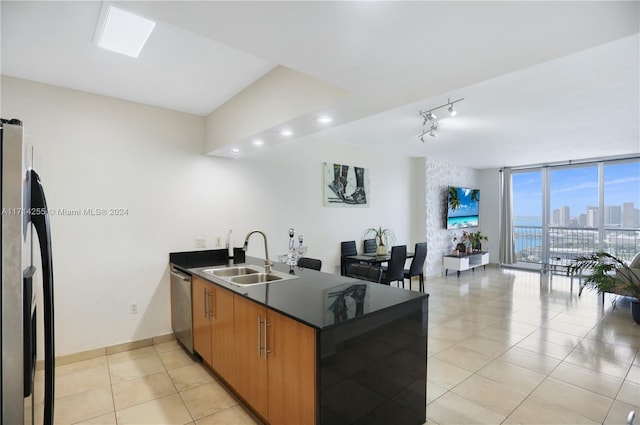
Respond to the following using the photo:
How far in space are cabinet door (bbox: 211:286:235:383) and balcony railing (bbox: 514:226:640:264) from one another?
26.8ft

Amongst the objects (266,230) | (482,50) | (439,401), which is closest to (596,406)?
(439,401)

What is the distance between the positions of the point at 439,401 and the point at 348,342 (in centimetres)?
132

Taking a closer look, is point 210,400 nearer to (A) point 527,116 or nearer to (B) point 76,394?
(B) point 76,394

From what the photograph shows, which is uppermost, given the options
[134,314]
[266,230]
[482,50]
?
[482,50]

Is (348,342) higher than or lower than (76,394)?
higher

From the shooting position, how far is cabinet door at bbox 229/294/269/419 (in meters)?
1.96

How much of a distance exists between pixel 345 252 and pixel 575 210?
5.91 metres

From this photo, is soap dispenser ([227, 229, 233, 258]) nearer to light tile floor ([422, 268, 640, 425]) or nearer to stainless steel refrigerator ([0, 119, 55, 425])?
light tile floor ([422, 268, 640, 425])

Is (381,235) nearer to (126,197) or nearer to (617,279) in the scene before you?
(617,279)

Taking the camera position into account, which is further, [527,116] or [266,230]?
[266,230]

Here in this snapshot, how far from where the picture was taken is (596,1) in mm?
1163

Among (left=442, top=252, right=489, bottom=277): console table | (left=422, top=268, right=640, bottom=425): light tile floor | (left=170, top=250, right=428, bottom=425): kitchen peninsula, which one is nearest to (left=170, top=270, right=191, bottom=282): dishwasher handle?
(left=170, top=250, right=428, bottom=425): kitchen peninsula

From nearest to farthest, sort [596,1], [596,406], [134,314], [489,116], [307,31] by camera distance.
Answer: [596,1] < [307,31] < [596,406] < [134,314] < [489,116]

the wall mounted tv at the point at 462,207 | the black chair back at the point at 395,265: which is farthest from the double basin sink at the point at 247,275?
the wall mounted tv at the point at 462,207
